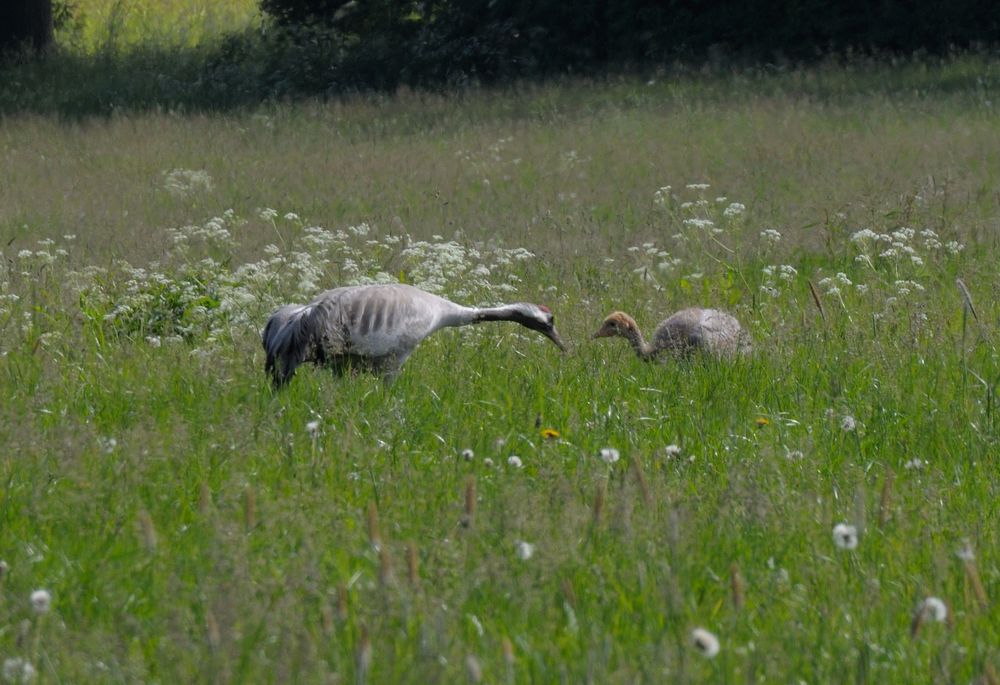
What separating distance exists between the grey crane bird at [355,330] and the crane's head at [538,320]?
1.90 ft

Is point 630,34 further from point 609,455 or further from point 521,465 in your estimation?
point 609,455

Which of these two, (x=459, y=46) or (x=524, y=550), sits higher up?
(x=524, y=550)

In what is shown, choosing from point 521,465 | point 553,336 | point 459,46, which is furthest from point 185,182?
point 459,46

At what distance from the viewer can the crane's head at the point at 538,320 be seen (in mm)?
6883

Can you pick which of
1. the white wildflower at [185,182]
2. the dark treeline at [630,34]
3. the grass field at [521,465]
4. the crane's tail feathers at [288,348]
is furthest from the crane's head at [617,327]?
the dark treeline at [630,34]

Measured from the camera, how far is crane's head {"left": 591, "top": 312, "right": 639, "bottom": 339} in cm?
753

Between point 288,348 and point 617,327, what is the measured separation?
212 centimetres

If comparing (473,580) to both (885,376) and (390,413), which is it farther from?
(885,376)

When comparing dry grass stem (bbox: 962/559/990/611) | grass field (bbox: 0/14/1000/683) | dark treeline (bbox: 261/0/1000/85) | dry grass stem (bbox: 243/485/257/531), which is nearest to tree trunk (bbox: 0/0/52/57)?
dark treeline (bbox: 261/0/1000/85)

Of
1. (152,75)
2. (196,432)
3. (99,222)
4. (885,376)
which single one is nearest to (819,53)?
(152,75)

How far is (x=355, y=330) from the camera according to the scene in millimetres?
6055

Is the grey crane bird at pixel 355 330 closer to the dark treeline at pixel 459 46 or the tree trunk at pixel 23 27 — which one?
the dark treeline at pixel 459 46

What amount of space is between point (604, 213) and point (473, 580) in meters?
9.11

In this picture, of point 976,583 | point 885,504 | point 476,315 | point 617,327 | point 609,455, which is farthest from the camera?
point 617,327
